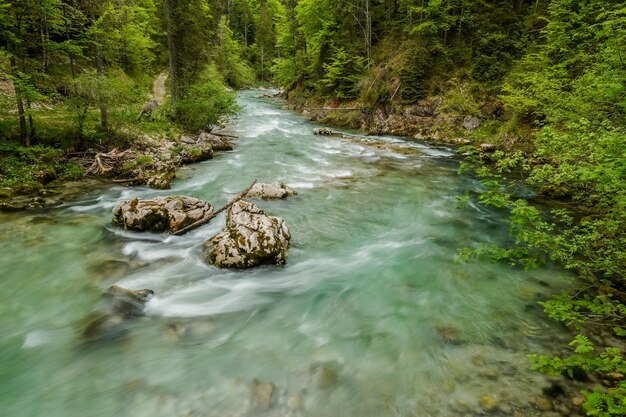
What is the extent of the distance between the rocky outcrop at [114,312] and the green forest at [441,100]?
5.51 m

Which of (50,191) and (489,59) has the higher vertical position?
(489,59)

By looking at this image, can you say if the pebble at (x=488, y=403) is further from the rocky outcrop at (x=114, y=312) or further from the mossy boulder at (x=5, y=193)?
the mossy boulder at (x=5, y=193)

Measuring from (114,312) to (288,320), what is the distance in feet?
9.34

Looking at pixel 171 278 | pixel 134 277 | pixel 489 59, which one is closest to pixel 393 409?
pixel 171 278

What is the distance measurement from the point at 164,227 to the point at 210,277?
7.85 ft

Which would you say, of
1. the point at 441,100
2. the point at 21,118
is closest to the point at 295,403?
the point at 21,118

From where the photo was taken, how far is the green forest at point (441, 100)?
4.97m

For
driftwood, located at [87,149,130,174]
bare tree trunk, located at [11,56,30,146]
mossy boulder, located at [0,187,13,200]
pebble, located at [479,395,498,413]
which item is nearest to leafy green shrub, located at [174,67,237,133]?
driftwood, located at [87,149,130,174]

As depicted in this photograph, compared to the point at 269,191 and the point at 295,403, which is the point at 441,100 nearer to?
the point at 269,191

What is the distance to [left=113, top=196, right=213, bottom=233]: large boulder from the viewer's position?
26.9 ft

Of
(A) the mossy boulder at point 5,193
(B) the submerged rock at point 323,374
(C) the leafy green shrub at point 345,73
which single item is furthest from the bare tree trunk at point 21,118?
(C) the leafy green shrub at point 345,73

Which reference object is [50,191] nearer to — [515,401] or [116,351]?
[116,351]

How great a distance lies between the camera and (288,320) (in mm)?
5840

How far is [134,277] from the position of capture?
6617 millimetres
